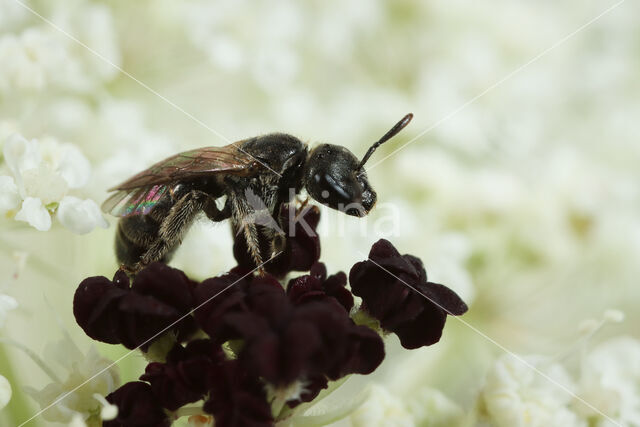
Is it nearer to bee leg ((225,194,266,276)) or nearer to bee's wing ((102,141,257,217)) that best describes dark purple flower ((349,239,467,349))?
bee leg ((225,194,266,276))

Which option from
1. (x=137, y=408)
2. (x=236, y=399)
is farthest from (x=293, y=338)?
(x=137, y=408)

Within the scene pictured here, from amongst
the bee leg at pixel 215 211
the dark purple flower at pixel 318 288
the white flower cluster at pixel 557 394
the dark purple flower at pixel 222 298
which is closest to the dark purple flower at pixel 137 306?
the dark purple flower at pixel 222 298

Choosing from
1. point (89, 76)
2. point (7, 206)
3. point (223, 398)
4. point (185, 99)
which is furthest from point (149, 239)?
point (185, 99)

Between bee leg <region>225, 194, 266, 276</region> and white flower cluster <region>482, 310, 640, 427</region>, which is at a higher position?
bee leg <region>225, 194, 266, 276</region>

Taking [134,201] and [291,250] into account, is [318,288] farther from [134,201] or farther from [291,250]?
[134,201]

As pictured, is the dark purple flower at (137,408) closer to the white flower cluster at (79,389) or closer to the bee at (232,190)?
the white flower cluster at (79,389)

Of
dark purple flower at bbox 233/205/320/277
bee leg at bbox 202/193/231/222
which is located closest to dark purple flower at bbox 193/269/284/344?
dark purple flower at bbox 233/205/320/277
